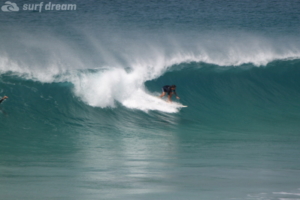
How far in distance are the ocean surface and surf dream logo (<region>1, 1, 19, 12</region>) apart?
5185 mm

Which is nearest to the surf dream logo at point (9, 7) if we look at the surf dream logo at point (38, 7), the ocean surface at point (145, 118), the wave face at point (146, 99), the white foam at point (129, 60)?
the surf dream logo at point (38, 7)

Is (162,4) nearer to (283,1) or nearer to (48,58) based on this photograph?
(283,1)

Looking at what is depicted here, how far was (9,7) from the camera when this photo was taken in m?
44.0

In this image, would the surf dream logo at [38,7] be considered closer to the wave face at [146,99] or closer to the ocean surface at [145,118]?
the ocean surface at [145,118]

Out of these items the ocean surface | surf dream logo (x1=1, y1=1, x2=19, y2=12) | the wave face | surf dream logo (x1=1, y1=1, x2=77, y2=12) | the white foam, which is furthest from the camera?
surf dream logo (x1=1, y1=1, x2=77, y2=12)

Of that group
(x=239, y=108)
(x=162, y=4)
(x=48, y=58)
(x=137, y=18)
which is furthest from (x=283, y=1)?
(x=239, y=108)

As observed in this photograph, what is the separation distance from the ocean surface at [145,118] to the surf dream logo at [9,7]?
5.19 meters

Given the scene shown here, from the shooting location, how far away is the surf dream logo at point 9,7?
137 ft

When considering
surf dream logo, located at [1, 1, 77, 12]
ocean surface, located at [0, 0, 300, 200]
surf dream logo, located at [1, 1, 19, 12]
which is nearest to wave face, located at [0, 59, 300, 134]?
ocean surface, located at [0, 0, 300, 200]

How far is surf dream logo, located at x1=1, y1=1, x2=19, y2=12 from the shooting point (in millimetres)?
41875

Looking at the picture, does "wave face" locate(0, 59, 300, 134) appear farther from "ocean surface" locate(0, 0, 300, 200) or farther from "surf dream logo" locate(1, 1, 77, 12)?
"surf dream logo" locate(1, 1, 77, 12)

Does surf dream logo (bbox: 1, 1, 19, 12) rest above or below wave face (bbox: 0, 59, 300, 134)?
above

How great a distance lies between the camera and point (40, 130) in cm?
1212

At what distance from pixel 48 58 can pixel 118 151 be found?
19.7 metres
